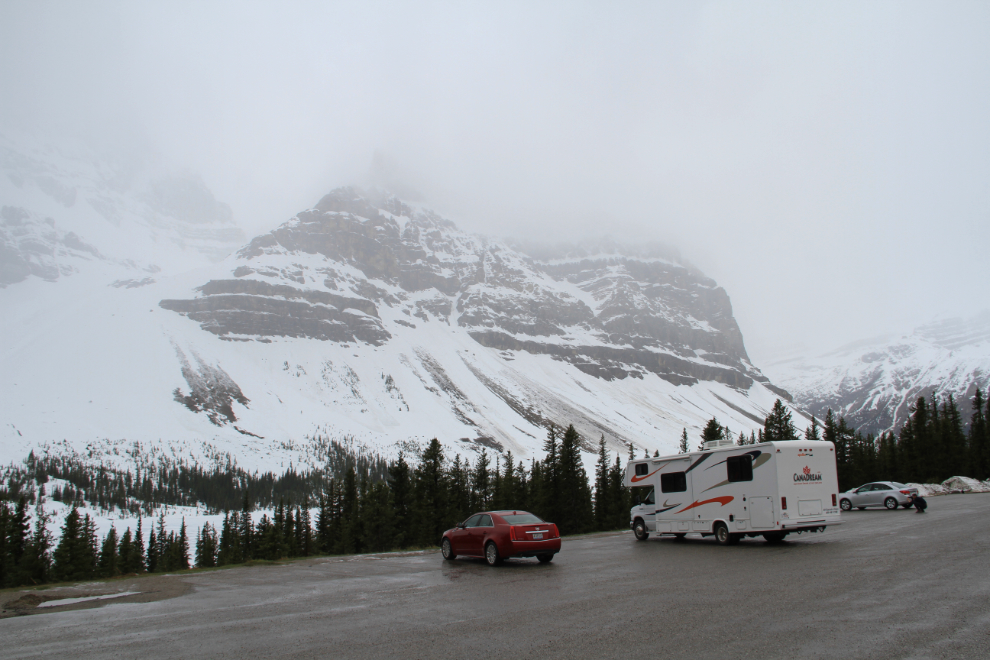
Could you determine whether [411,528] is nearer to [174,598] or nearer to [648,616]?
[174,598]

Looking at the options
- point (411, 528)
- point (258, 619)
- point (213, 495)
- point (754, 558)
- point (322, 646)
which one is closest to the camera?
point (322, 646)

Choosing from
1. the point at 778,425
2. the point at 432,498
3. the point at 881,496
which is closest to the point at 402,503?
the point at 432,498

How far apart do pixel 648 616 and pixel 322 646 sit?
5565 mm

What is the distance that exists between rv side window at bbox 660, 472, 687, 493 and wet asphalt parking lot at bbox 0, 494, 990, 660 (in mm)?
5691

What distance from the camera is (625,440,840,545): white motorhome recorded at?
22125mm

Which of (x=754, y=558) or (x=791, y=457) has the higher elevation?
(x=791, y=457)

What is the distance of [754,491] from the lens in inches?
896

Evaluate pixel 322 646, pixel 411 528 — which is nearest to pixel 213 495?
pixel 411 528

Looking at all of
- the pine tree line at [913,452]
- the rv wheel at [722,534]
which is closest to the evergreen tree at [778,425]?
the pine tree line at [913,452]

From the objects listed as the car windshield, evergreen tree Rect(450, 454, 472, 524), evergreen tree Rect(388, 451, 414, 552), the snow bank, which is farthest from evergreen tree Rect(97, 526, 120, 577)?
the snow bank

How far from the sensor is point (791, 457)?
22469mm

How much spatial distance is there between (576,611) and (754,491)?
539 inches

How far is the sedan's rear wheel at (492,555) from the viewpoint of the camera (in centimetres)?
2008

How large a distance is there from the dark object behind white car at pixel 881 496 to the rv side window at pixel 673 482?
2088 centimetres
